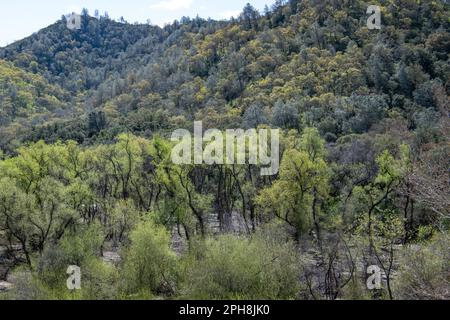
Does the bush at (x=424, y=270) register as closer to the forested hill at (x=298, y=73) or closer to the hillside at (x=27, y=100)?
the forested hill at (x=298, y=73)

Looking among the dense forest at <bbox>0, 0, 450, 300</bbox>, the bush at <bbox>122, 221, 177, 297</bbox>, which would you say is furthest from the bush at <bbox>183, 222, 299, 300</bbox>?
the bush at <bbox>122, 221, 177, 297</bbox>

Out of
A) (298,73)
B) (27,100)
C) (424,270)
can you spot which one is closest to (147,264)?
(424,270)

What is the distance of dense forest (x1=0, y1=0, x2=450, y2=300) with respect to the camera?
2656 centimetres

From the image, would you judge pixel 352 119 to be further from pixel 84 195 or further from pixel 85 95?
pixel 85 95

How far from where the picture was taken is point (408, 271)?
81.1 ft

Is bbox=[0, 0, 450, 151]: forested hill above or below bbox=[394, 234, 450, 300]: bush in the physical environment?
above

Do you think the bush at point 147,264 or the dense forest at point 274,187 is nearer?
the dense forest at point 274,187

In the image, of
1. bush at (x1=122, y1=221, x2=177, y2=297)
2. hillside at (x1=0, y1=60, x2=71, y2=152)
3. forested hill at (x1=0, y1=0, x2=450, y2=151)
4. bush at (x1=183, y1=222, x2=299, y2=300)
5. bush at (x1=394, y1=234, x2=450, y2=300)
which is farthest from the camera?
hillside at (x1=0, y1=60, x2=71, y2=152)

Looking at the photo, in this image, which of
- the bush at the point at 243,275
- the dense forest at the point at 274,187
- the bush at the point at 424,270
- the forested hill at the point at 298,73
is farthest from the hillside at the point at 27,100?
the bush at the point at 424,270

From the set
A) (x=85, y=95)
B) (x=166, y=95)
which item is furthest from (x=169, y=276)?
(x=85, y=95)

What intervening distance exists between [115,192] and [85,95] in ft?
496

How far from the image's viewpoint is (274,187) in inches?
1451

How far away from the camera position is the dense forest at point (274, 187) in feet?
87.1

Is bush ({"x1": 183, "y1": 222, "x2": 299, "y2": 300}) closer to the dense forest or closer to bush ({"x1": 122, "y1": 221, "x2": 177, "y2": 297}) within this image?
the dense forest
